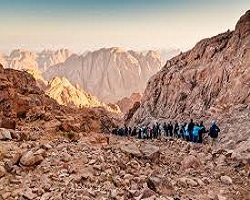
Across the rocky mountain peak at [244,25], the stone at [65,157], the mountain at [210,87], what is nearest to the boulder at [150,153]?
the stone at [65,157]

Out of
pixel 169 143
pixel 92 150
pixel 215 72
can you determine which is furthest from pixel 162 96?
pixel 92 150

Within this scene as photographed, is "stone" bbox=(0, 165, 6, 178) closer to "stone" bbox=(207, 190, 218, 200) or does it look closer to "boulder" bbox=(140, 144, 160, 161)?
"boulder" bbox=(140, 144, 160, 161)

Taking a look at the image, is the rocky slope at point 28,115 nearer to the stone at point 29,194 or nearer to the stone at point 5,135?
the stone at point 5,135

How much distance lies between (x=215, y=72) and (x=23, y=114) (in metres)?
21.5

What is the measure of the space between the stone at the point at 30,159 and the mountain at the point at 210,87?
520 inches

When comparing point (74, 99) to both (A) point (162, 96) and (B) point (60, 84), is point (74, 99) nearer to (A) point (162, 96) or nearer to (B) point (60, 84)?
(B) point (60, 84)

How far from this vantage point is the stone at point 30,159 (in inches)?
539

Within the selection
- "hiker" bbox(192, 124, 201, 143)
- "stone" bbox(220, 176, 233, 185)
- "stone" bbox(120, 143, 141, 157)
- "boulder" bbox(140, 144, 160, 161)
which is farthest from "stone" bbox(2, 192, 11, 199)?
"hiker" bbox(192, 124, 201, 143)

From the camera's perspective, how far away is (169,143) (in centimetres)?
2417

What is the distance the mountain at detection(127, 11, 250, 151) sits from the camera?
33500 mm

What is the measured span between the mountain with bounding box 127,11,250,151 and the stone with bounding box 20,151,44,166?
43.3ft

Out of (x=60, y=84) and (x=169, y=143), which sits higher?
(x=169, y=143)

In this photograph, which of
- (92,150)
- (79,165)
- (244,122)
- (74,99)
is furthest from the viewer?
(74,99)

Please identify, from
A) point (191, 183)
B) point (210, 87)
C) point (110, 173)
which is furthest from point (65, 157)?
point (210, 87)
